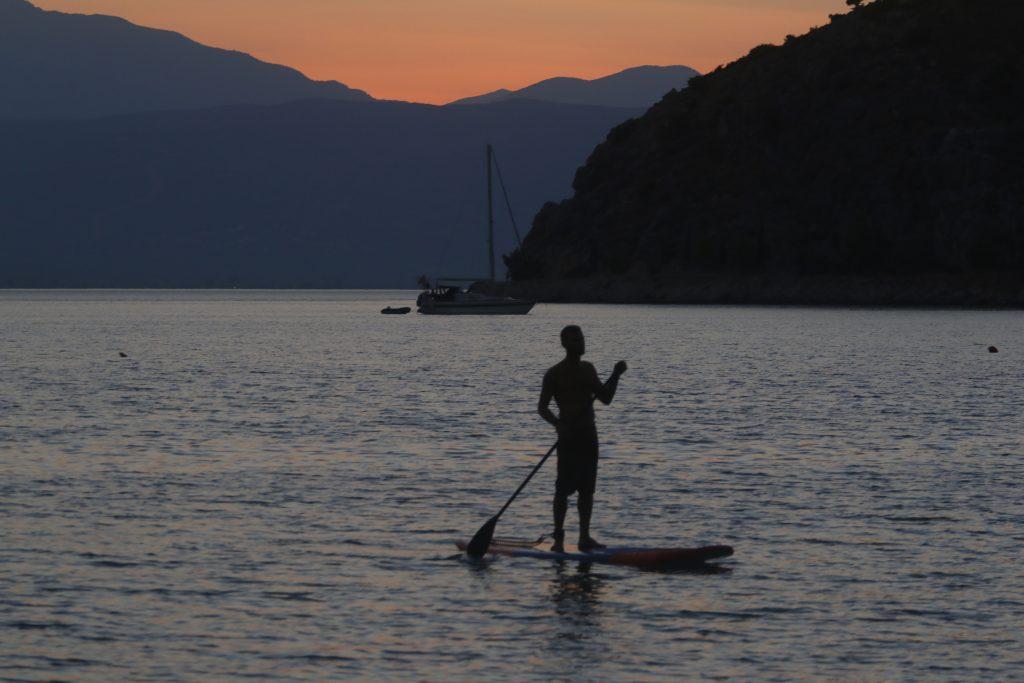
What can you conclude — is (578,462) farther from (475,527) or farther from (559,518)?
(475,527)

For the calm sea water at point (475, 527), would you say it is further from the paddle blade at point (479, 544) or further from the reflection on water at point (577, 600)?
the paddle blade at point (479, 544)

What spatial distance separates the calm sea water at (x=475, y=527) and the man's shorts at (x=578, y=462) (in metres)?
0.99

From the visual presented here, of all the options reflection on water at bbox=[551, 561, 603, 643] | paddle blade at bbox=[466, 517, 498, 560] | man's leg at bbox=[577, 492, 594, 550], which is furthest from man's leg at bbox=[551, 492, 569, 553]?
paddle blade at bbox=[466, 517, 498, 560]

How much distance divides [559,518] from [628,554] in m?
0.96

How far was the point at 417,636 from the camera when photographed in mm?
14914

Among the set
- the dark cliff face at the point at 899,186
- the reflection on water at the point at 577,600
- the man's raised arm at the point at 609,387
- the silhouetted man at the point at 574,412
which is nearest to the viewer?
the reflection on water at the point at 577,600

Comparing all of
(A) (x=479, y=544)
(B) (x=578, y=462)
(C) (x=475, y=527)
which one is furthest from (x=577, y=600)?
(C) (x=475, y=527)

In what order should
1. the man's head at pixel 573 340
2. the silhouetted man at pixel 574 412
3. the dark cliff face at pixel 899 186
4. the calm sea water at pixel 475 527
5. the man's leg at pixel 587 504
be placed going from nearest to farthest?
the calm sea water at pixel 475 527 < the man's head at pixel 573 340 < the silhouetted man at pixel 574 412 < the man's leg at pixel 587 504 < the dark cliff face at pixel 899 186

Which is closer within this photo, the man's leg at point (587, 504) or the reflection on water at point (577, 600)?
the reflection on water at point (577, 600)

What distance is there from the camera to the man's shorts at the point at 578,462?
1828cm

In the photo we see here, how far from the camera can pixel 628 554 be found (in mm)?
18641

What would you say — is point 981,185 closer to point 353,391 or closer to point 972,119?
point 972,119

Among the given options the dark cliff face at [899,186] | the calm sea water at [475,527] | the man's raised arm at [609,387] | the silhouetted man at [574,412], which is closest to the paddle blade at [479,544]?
the calm sea water at [475,527]

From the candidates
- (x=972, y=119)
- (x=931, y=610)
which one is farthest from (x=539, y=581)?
(x=972, y=119)
